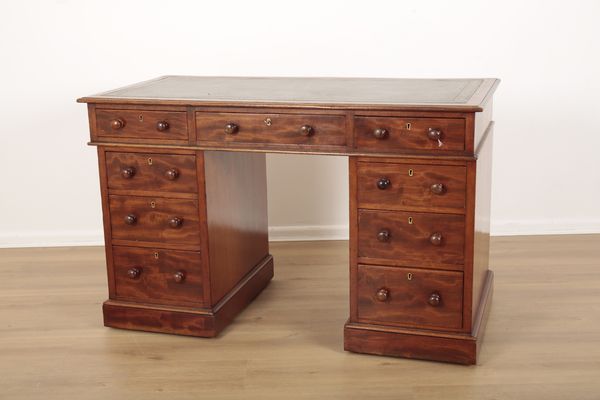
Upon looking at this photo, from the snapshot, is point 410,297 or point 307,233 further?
point 307,233

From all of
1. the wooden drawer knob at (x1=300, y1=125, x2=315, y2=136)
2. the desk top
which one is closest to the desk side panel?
the desk top

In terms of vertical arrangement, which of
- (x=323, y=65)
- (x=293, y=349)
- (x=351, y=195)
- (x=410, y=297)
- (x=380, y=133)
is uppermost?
(x=323, y=65)

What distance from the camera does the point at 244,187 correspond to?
10.9 feet

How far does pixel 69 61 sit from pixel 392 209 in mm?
1942

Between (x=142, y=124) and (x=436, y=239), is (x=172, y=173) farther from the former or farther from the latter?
(x=436, y=239)

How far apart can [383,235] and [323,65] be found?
1.40 meters

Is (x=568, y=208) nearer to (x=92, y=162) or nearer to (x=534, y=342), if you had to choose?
(x=534, y=342)

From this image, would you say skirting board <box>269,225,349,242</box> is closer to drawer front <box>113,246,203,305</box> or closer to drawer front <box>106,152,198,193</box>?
drawer front <box>113,246,203,305</box>

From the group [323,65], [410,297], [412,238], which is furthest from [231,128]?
[323,65]

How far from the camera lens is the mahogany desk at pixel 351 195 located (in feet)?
8.95

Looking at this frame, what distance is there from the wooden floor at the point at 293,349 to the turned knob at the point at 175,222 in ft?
1.31

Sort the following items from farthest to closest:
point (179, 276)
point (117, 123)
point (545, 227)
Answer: point (545, 227) < point (179, 276) < point (117, 123)

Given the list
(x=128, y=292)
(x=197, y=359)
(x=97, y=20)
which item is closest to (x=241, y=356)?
(x=197, y=359)

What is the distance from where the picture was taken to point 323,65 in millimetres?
4004
